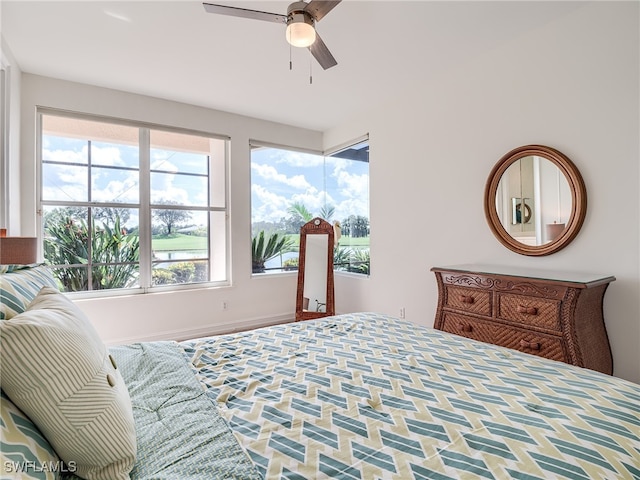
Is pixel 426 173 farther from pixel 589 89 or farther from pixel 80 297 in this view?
pixel 80 297

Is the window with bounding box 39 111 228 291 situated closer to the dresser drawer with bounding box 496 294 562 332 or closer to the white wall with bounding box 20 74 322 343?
the white wall with bounding box 20 74 322 343

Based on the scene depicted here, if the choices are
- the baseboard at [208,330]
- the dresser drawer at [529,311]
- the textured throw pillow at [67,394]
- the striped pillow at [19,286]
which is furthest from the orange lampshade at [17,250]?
the dresser drawer at [529,311]

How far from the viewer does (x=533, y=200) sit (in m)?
2.58

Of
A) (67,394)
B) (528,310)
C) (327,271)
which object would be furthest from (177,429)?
(327,271)

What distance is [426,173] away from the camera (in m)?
3.39

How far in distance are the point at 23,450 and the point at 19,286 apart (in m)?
0.55

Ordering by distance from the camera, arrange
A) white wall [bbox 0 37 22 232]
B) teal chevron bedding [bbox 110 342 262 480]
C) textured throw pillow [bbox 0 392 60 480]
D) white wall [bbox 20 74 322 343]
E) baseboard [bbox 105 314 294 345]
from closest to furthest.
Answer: textured throw pillow [bbox 0 392 60 480] → teal chevron bedding [bbox 110 342 262 480] → white wall [bbox 0 37 22 232] → white wall [bbox 20 74 322 343] → baseboard [bbox 105 314 294 345]

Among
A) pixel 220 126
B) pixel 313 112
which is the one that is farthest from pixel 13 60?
pixel 313 112

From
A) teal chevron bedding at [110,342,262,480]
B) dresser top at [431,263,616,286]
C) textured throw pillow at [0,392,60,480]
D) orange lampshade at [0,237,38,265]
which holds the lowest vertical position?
teal chevron bedding at [110,342,262,480]

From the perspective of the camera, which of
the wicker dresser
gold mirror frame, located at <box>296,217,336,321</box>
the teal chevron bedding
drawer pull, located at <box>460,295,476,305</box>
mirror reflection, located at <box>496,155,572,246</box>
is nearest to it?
the teal chevron bedding

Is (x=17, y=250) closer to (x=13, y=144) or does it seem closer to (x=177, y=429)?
(x=177, y=429)

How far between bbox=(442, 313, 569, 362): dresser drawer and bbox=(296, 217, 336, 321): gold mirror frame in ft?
5.31

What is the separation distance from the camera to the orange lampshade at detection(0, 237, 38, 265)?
5.56ft

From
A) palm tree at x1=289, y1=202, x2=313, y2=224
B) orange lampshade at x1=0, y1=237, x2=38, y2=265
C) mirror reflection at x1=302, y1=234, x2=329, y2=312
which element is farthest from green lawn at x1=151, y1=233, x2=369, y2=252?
orange lampshade at x1=0, y1=237, x2=38, y2=265
